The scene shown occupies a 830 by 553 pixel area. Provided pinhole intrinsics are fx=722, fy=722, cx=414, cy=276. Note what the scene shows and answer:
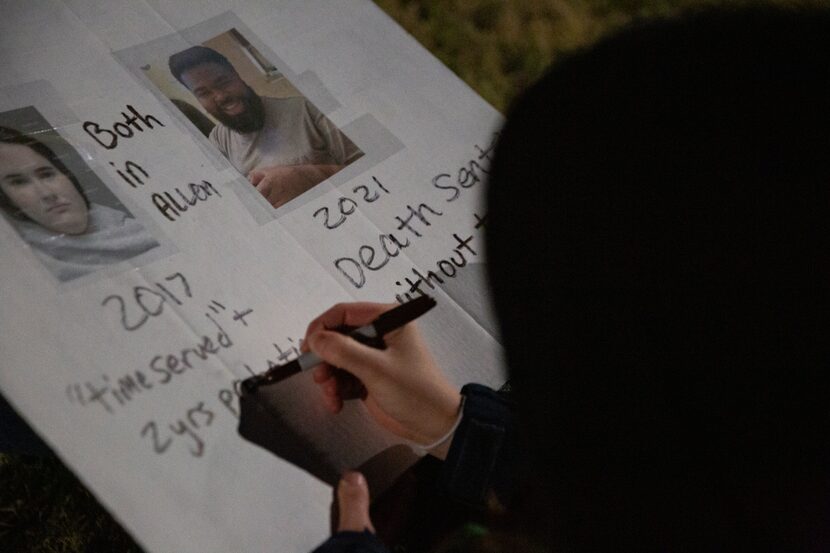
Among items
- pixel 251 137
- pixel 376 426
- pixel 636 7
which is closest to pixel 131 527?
pixel 376 426

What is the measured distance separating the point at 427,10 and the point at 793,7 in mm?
457

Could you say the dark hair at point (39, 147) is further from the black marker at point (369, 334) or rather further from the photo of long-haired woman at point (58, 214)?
the black marker at point (369, 334)

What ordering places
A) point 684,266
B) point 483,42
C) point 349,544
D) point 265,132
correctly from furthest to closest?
1. point 483,42
2. point 265,132
3. point 349,544
4. point 684,266

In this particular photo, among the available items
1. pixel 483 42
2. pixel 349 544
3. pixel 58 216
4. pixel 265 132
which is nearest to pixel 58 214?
pixel 58 216

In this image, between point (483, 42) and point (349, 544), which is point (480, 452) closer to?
point (349, 544)

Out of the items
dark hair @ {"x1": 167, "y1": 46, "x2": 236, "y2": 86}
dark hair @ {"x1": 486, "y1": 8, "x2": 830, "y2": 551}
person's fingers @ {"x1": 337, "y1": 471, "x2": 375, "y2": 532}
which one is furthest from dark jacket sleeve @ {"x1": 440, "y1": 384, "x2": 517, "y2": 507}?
dark hair @ {"x1": 167, "y1": 46, "x2": 236, "y2": 86}

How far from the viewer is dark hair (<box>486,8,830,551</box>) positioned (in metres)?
0.21

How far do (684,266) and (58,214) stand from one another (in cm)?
34

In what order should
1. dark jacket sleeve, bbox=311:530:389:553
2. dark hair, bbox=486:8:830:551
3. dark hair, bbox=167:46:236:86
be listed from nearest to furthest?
dark hair, bbox=486:8:830:551 → dark jacket sleeve, bbox=311:530:389:553 → dark hair, bbox=167:46:236:86

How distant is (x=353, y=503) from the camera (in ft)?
1.25

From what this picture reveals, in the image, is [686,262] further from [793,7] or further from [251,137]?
[251,137]

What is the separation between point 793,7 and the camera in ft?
0.78

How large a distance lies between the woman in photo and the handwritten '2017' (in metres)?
0.02

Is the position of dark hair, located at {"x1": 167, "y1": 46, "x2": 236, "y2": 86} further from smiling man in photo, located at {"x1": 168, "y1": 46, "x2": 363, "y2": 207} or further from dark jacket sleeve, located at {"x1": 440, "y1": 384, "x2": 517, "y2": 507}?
dark jacket sleeve, located at {"x1": 440, "y1": 384, "x2": 517, "y2": 507}
